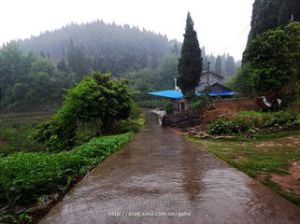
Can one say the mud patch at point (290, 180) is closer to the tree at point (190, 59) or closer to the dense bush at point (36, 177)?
the dense bush at point (36, 177)

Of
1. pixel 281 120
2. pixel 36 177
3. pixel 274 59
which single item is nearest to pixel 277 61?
pixel 274 59

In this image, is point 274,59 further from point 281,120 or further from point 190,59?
point 190,59

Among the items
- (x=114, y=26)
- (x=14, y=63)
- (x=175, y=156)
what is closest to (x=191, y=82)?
(x=175, y=156)

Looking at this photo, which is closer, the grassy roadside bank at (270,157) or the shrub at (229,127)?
the grassy roadside bank at (270,157)

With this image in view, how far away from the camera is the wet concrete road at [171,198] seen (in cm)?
392

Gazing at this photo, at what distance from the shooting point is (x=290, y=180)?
5422 mm

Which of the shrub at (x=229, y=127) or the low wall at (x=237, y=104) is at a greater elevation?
the low wall at (x=237, y=104)

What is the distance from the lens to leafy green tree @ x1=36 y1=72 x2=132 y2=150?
13.4 metres

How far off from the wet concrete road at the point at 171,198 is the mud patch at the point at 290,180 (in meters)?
0.41

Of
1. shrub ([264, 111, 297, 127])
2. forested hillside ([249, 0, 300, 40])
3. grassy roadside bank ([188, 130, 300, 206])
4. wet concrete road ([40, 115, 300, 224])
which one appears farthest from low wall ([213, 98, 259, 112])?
forested hillside ([249, 0, 300, 40])

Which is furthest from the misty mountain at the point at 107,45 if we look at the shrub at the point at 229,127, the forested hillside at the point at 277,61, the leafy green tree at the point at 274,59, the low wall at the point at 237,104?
the shrub at the point at 229,127

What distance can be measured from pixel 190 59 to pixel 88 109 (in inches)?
699

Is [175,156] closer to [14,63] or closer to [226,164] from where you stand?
[226,164]

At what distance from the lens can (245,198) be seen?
4.53 metres
